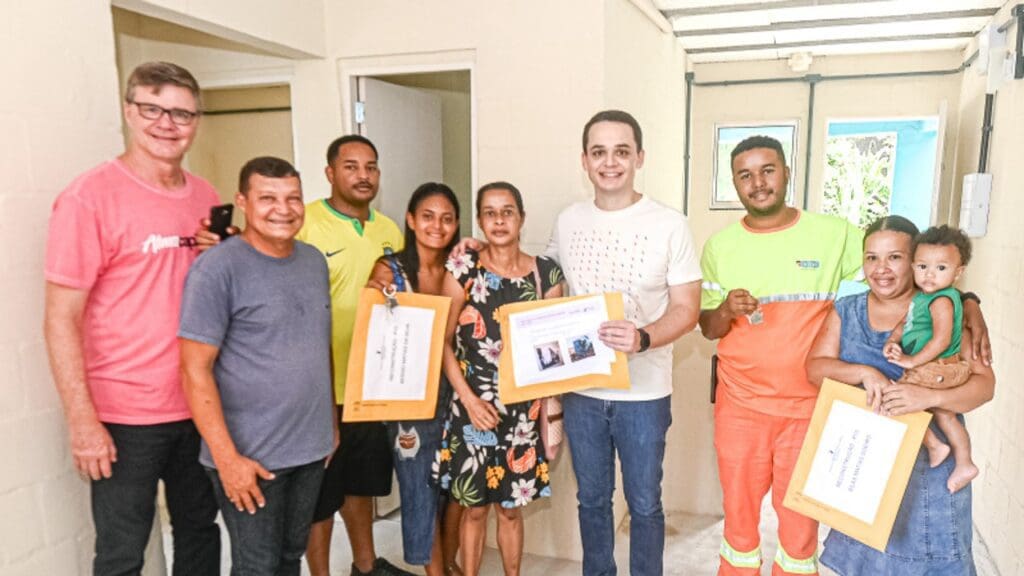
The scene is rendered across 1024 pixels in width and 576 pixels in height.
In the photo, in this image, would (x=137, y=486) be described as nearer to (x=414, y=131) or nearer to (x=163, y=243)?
(x=163, y=243)

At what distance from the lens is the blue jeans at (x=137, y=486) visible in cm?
177

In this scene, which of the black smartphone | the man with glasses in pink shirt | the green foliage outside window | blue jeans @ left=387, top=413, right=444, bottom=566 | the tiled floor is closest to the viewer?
the man with glasses in pink shirt

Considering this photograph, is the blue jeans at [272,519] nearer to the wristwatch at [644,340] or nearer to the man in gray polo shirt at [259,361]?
the man in gray polo shirt at [259,361]

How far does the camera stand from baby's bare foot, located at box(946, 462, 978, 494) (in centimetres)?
170

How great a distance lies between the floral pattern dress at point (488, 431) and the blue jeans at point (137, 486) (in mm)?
824

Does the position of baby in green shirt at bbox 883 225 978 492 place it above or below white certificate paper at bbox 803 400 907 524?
above

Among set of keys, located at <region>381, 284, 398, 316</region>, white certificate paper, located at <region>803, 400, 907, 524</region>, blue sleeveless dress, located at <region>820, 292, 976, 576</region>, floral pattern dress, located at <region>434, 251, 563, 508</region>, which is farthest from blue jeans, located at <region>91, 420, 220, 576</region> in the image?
blue sleeveless dress, located at <region>820, 292, 976, 576</region>

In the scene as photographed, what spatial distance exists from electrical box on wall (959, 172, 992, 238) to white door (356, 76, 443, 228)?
10.1ft

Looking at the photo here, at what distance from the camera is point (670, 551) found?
308cm

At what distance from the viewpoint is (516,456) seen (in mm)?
2281

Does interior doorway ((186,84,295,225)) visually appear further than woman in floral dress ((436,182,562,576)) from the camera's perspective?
Yes

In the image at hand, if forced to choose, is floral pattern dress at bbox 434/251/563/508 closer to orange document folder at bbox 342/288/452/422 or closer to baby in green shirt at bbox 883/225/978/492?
orange document folder at bbox 342/288/452/422

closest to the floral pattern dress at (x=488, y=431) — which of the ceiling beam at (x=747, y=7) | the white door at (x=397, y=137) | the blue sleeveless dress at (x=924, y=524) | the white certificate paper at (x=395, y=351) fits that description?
the white certificate paper at (x=395, y=351)

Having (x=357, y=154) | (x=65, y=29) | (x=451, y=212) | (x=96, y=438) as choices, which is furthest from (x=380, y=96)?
(x=96, y=438)
